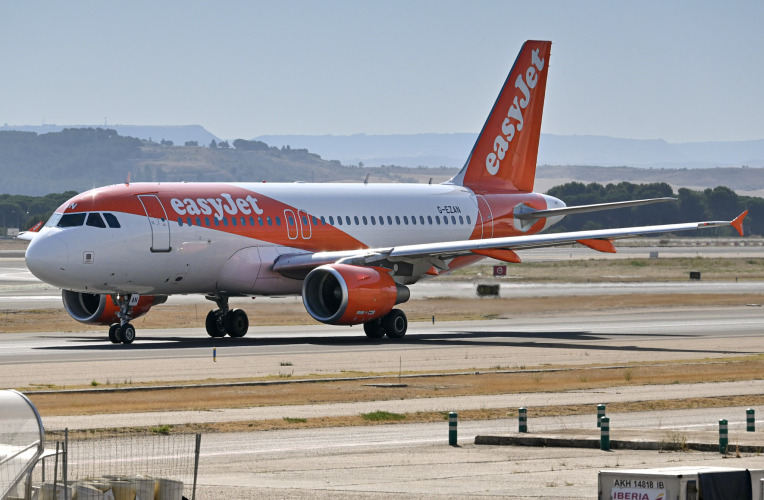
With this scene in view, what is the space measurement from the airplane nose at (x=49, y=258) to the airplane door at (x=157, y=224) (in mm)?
3047

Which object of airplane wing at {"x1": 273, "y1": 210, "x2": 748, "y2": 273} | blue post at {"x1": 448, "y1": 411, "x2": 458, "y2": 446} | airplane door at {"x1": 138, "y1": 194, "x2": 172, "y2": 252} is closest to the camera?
blue post at {"x1": 448, "y1": 411, "x2": 458, "y2": 446}

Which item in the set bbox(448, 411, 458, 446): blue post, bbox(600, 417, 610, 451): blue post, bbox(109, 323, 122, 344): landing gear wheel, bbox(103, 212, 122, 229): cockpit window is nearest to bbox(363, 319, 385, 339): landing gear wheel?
bbox(109, 323, 122, 344): landing gear wheel

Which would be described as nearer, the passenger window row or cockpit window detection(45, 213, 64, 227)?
cockpit window detection(45, 213, 64, 227)

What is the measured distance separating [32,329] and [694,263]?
7067cm

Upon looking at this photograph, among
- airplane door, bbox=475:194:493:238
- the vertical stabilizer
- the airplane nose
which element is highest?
the vertical stabilizer

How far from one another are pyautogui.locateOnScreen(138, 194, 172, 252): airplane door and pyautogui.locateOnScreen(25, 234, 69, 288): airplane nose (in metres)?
3.05

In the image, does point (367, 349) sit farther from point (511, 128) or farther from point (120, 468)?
point (120, 468)

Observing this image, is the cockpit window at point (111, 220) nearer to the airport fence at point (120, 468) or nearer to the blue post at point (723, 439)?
the airport fence at point (120, 468)

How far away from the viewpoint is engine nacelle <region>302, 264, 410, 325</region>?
43.8 meters

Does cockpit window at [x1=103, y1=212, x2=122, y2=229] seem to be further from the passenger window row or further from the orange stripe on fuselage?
the passenger window row

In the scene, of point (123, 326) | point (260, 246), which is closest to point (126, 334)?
point (123, 326)

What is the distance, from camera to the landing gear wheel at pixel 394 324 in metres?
47.0

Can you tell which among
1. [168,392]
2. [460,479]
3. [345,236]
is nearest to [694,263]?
[345,236]

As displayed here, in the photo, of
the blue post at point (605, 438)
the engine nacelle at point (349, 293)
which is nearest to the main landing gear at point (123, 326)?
the engine nacelle at point (349, 293)
